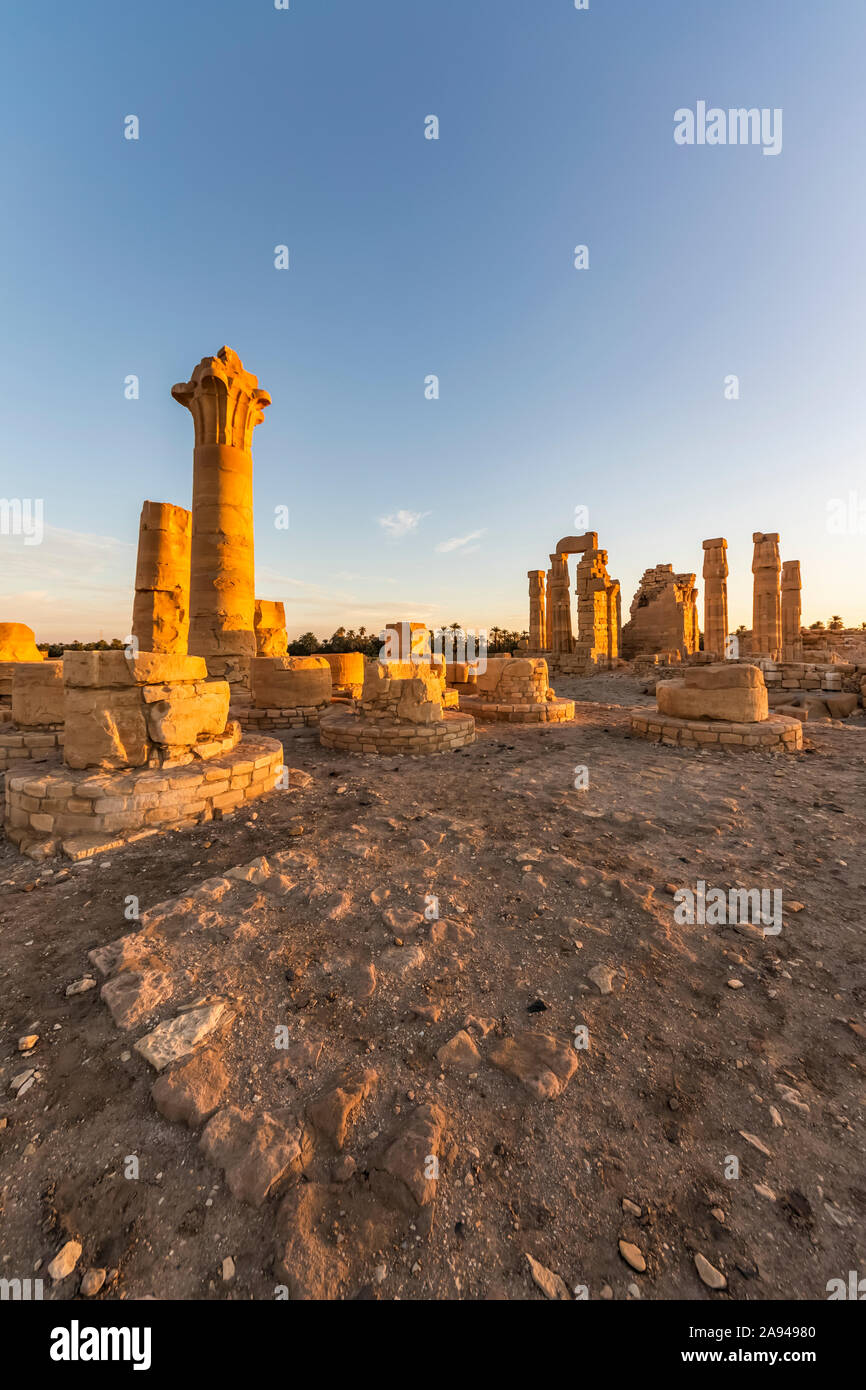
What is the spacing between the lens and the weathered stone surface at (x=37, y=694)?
6.28 m

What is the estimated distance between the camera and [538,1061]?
2066 millimetres

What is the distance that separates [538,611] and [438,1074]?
26.8 metres

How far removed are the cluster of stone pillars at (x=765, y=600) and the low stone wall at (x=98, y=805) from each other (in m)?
22.2

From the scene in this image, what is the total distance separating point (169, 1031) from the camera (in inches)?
85.0

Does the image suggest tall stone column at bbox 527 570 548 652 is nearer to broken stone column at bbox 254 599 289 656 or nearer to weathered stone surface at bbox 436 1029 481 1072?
broken stone column at bbox 254 599 289 656

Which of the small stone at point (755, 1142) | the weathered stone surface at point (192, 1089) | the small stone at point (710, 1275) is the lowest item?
the small stone at point (710, 1275)

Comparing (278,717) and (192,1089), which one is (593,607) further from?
(192,1089)

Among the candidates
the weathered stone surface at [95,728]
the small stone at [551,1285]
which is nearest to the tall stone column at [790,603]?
the weathered stone surface at [95,728]

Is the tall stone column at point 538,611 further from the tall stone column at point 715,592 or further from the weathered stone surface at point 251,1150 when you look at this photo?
the weathered stone surface at point 251,1150

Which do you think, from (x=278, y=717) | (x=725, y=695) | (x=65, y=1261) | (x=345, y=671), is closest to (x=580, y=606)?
(x=345, y=671)

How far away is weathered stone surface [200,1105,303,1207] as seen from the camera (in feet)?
5.23
